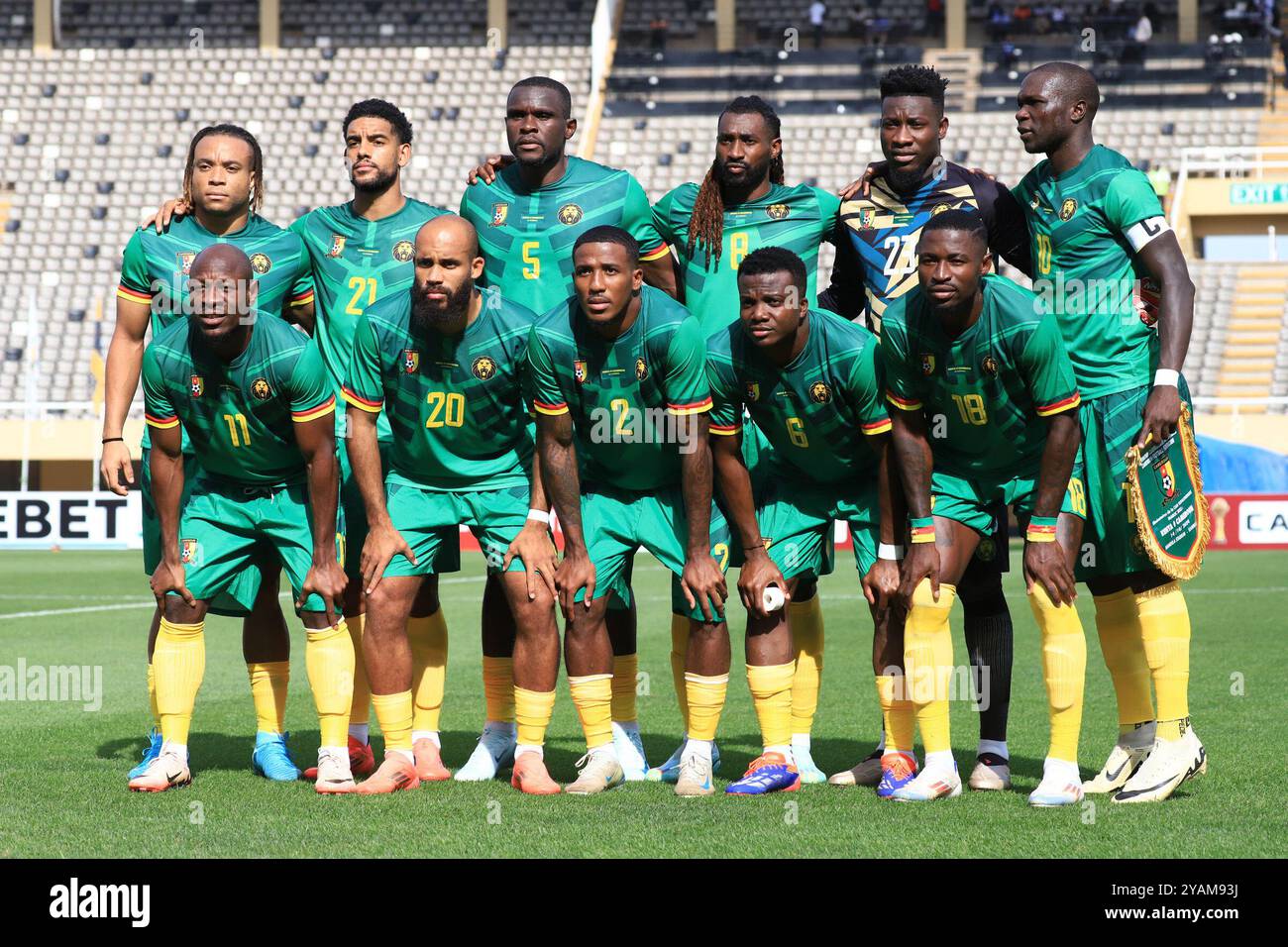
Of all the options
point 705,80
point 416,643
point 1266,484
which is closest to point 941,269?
point 416,643

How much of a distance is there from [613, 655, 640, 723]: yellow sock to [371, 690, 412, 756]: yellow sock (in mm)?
828

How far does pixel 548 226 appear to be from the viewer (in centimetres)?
574

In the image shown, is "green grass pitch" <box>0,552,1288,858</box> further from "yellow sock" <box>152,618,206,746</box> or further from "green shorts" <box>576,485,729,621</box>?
"green shorts" <box>576,485,729,621</box>

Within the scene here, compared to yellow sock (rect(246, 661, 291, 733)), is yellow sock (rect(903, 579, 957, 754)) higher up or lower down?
higher up

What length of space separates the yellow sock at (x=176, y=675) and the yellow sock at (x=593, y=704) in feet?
4.28

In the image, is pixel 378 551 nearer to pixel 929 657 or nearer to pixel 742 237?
pixel 742 237

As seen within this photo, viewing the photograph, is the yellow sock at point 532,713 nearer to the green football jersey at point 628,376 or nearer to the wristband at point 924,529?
the green football jersey at point 628,376

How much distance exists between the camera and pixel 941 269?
15.9 ft

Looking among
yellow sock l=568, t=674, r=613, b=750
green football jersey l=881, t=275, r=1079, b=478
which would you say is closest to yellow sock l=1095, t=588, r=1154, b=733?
green football jersey l=881, t=275, r=1079, b=478

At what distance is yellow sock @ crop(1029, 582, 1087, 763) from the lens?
5.02m

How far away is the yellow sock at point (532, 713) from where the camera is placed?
5375 millimetres

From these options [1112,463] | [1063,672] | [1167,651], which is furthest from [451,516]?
[1167,651]

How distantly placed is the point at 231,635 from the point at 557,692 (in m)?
3.69

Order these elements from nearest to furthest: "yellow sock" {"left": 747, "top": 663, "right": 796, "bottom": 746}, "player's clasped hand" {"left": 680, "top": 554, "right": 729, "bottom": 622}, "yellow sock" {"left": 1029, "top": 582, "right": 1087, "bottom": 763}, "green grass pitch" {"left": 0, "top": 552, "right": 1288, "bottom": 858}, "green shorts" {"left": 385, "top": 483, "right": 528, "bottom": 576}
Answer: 1. "green grass pitch" {"left": 0, "top": 552, "right": 1288, "bottom": 858}
2. "yellow sock" {"left": 1029, "top": 582, "right": 1087, "bottom": 763}
3. "player's clasped hand" {"left": 680, "top": 554, "right": 729, "bottom": 622}
4. "yellow sock" {"left": 747, "top": 663, "right": 796, "bottom": 746}
5. "green shorts" {"left": 385, "top": 483, "right": 528, "bottom": 576}
